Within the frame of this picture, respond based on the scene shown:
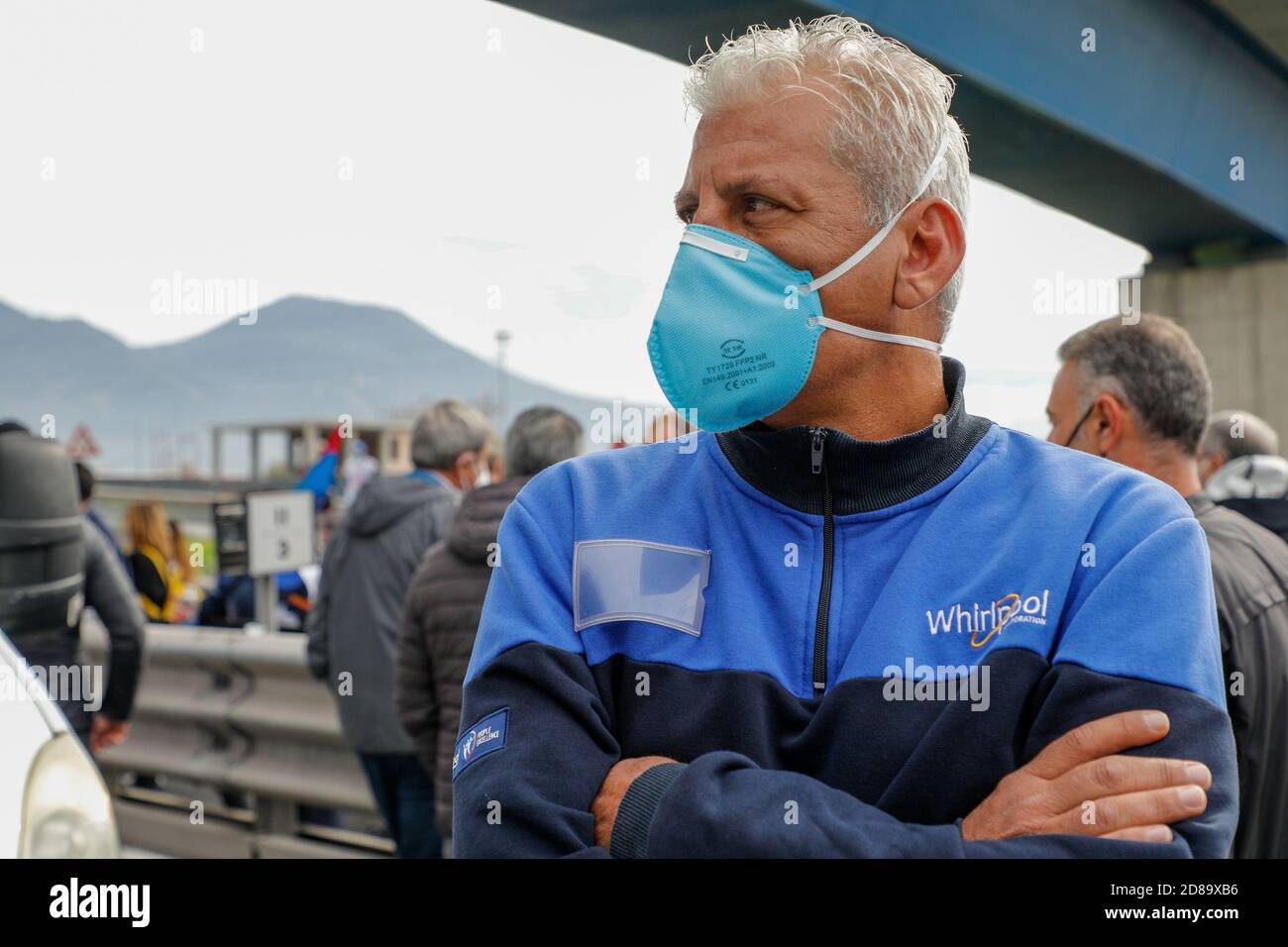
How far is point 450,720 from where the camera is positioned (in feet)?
12.6

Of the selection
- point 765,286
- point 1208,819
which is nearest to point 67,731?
point 765,286

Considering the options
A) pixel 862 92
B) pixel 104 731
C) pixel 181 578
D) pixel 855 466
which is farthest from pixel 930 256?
pixel 181 578

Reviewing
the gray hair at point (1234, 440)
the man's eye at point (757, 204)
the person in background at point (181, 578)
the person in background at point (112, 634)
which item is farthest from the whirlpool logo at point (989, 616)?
the person in background at point (181, 578)

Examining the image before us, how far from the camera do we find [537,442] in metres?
3.96

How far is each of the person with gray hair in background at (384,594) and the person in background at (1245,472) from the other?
9.35 feet

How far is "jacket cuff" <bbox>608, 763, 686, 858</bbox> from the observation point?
1328 mm

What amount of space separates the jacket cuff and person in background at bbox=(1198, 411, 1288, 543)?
214 cm

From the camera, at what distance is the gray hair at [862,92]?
154 cm

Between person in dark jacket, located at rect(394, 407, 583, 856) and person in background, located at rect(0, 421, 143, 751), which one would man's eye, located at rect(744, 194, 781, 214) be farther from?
person in background, located at rect(0, 421, 143, 751)
